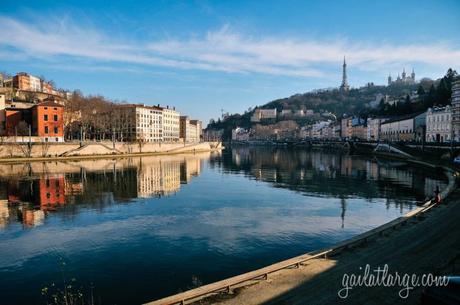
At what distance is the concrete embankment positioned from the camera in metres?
80.1

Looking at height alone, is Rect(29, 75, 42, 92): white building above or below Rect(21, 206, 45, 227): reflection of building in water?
above

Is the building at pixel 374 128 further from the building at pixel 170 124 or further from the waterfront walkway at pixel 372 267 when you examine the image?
the waterfront walkway at pixel 372 267

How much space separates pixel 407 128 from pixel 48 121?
10770 centimetres

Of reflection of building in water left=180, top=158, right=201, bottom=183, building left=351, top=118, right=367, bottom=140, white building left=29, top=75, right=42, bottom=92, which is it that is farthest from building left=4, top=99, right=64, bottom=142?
building left=351, top=118, right=367, bottom=140

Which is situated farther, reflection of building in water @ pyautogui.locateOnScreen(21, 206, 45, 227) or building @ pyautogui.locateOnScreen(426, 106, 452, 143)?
building @ pyautogui.locateOnScreen(426, 106, 452, 143)

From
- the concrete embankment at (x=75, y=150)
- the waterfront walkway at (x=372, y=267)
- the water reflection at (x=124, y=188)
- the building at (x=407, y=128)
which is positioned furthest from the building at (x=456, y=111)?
the concrete embankment at (x=75, y=150)

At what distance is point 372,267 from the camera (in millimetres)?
14016

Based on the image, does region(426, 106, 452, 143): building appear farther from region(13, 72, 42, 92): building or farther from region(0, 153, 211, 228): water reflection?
region(13, 72, 42, 92): building

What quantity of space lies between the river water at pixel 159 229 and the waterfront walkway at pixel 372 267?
3.36m

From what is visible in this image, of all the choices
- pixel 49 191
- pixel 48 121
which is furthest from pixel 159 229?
pixel 48 121

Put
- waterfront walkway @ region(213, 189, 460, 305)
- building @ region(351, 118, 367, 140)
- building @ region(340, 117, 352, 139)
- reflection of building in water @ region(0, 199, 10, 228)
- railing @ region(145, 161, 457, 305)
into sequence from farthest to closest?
building @ region(340, 117, 352, 139) → building @ region(351, 118, 367, 140) → reflection of building in water @ region(0, 199, 10, 228) → waterfront walkway @ region(213, 189, 460, 305) → railing @ region(145, 161, 457, 305)

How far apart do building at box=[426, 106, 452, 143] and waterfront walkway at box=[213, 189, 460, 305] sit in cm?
7897

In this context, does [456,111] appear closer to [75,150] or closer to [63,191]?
[63,191]

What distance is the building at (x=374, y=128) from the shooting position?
483 ft
